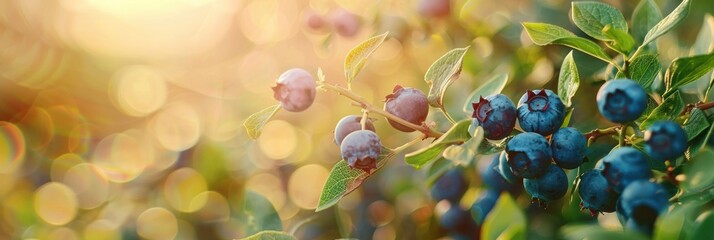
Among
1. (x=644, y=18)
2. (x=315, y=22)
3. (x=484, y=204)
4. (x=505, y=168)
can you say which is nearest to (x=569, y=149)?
(x=505, y=168)

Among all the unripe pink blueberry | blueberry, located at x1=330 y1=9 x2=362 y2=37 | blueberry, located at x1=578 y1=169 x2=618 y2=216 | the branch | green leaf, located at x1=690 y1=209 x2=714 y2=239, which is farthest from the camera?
the unripe pink blueberry

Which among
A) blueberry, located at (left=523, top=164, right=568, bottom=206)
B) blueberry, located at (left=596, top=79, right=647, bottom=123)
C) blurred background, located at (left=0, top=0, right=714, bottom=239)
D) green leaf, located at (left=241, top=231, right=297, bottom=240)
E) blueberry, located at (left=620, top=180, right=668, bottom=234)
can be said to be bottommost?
blurred background, located at (left=0, top=0, right=714, bottom=239)

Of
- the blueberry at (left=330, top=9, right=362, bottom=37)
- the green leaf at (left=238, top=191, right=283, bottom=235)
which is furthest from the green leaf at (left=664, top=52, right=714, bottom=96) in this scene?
the blueberry at (left=330, top=9, right=362, bottom=37)

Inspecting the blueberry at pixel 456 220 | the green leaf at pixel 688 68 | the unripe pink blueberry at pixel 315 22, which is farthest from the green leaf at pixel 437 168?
the unripe pink blueberry at pixel 315 22

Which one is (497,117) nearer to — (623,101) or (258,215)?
(623,101)

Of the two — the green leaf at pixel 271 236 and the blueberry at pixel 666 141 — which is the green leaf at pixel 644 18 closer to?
the blueberry at pixel 666 141

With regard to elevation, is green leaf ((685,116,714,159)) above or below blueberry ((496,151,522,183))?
above

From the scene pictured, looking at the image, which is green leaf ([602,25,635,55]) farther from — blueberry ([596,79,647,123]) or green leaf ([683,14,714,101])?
green leaf ([683,14,714,101])

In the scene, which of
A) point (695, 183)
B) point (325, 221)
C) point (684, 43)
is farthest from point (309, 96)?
point (684, 43)

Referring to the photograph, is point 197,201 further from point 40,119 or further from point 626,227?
point 40,119
